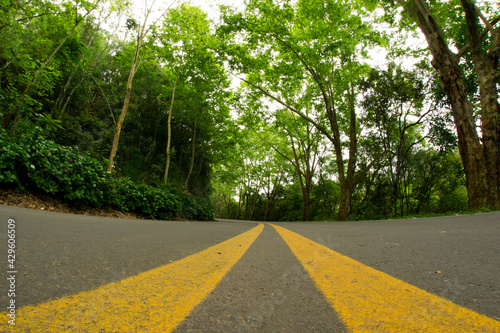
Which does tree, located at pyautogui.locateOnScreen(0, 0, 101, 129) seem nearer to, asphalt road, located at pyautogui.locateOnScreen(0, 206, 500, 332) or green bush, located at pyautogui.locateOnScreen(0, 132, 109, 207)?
green bush, located at pyautogui.locateOnScreen(0, 132, 109, 207)

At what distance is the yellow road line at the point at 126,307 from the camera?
0.74 meters

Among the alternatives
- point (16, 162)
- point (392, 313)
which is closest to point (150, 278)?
point (392, 313)

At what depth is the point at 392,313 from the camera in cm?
94

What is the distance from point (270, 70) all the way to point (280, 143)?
398 inches

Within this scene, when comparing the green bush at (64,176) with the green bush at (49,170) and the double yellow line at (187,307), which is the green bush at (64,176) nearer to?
the green bush at (49,170)

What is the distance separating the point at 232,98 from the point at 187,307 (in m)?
14.6

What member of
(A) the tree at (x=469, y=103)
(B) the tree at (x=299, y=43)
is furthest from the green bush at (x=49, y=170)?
(A) the tree at (x=469, y=103)

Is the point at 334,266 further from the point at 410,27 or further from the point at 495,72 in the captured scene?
the point at 410,27

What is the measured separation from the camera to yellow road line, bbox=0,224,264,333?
74 centimetres

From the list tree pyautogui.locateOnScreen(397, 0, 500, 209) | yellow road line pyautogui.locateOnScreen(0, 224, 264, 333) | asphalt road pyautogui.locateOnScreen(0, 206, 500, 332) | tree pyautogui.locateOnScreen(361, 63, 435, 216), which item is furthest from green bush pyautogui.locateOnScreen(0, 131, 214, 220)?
tree pyautogui.locateOnScreen(361, 63, 435, 216)

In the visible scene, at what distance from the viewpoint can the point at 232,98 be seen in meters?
14.7

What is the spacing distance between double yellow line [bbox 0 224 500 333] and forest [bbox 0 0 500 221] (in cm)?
580

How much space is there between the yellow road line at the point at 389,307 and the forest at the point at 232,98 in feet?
21.6

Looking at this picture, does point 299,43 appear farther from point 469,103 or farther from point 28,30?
point 28,30
